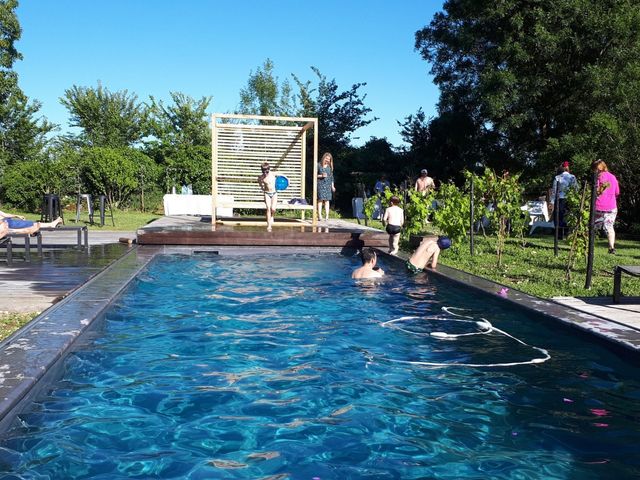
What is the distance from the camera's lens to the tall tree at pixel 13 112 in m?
24.8

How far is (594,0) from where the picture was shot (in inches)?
714

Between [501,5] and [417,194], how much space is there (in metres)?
11.6

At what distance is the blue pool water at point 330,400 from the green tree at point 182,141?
18441 mm

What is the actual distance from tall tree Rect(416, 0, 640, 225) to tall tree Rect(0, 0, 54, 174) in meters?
18.2

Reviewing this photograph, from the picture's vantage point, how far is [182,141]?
30094 mm

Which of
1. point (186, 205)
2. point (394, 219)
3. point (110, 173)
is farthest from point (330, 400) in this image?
point (110, 173)

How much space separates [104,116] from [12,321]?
33.6 m

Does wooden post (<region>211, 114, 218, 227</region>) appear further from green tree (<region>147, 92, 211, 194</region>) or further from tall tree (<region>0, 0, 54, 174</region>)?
tall tree (<region>0, 0, 54, 174</region>)

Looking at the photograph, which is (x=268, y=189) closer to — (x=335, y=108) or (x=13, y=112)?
(x=335, y=108)

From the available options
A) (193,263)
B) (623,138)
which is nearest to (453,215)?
(193,263)

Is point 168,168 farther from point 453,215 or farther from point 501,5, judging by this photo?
point 453,215

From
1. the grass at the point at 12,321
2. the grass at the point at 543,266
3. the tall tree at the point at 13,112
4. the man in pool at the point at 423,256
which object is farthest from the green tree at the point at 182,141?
the grass at the point at 12,321

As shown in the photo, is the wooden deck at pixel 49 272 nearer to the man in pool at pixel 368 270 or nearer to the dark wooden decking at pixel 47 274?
the dark wooden decking at pixel 47 274

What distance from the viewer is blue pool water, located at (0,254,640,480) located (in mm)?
3115
